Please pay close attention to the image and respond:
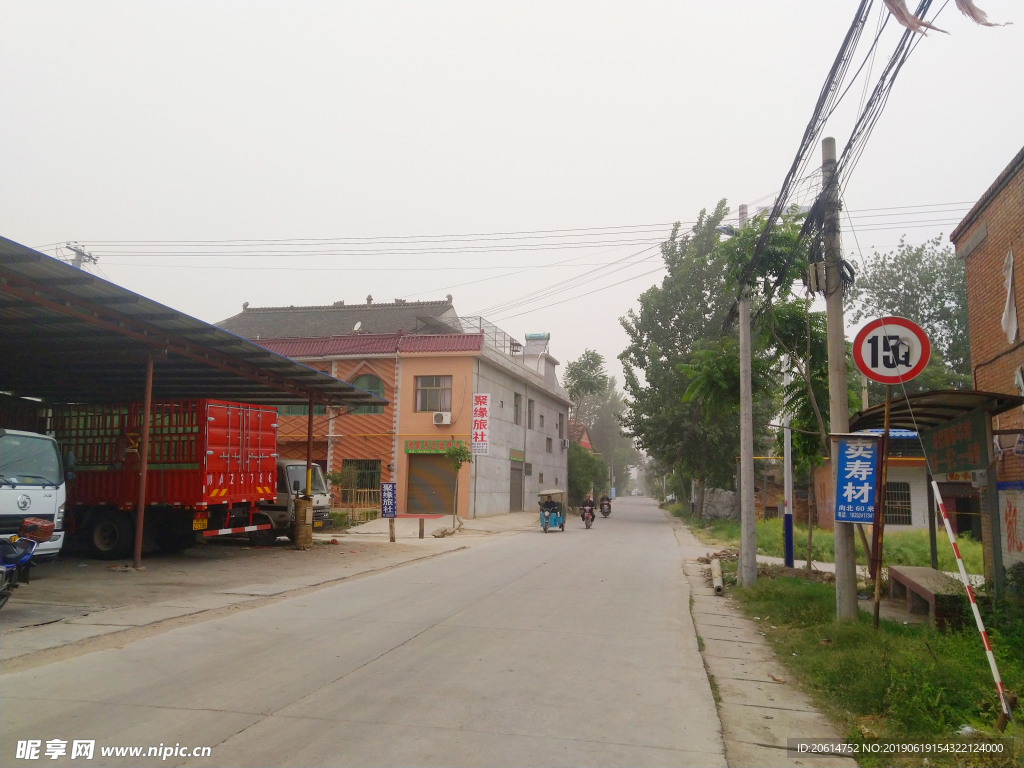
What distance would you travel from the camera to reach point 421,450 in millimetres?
31906

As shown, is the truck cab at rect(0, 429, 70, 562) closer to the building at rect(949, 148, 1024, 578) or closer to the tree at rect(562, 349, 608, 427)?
the building at rect(949, 148, 1024, 578)

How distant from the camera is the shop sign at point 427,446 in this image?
3164 cm

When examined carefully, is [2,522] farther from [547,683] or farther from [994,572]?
[994,572]

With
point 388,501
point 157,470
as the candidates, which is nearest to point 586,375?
point 388,501

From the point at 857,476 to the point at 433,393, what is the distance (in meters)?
25.3

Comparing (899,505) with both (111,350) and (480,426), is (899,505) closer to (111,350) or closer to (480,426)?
(480,426)

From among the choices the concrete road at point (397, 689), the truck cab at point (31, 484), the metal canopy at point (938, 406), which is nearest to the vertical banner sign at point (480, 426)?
the concrete road at point (397, 689)

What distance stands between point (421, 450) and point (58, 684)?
2567cm

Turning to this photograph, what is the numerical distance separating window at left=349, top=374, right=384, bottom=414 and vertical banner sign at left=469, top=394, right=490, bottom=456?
4.47 m

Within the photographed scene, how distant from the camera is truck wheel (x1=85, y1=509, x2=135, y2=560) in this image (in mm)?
15227

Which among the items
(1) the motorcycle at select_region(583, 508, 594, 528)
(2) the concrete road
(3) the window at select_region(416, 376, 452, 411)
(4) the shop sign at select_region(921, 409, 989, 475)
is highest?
(3) the window at select_region(416, 376, 452, 411)

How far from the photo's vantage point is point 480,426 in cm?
3094

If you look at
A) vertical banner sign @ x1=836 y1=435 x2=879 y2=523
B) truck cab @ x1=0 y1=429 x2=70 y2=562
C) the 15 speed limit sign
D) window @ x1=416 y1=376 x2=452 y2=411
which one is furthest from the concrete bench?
window @ x1=416 y1=376 x2=452 y2=411

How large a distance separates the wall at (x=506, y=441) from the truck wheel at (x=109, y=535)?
17.7 m
